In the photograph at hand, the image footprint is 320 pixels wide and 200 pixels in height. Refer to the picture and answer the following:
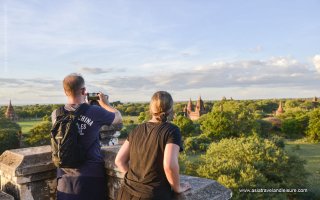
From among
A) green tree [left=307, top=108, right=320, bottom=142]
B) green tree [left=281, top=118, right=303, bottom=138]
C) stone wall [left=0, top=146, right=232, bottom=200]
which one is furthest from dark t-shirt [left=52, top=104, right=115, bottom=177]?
green tree [left=281, top=118, right=303, bottom=138]

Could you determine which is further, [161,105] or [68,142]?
[68,142]

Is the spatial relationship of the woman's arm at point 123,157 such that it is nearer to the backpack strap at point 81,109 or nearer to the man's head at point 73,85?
the backpack strap at point 81,109

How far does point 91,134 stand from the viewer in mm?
3248

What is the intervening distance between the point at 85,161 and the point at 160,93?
3.65ft

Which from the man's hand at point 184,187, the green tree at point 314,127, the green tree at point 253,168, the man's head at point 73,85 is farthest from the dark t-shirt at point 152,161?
the green tree at point 314,127

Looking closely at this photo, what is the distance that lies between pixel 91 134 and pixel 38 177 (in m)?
1.04

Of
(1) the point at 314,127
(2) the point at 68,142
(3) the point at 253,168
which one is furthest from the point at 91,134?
(1) the point at 314,127

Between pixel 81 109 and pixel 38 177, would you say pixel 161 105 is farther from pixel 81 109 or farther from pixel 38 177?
pixel 38 177

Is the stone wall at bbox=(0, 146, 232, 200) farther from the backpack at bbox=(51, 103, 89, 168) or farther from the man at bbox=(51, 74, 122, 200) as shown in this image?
the backpack at bbox=(51, 103, 89, 168)

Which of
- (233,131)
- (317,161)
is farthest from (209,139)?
(317,161)

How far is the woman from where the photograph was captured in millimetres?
2770

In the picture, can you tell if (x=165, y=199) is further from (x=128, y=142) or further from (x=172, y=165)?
(x=128, y=142)

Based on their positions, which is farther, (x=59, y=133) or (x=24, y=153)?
(x=24, y=153)

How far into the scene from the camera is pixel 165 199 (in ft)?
9.43
